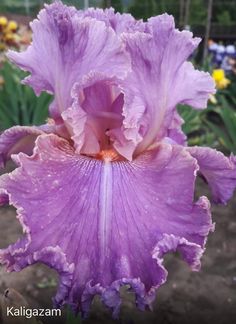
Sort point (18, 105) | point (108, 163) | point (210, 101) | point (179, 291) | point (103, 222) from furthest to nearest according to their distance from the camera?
1. point (210, 101)
2. point (18, 105)
3. point (179, 291)
4. point (108, 163)
5. point (103, 222)

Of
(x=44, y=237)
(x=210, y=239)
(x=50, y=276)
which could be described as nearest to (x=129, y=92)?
(x=44, y=237)

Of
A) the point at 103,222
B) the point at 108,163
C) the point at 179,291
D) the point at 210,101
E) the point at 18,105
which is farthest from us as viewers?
the point at 210,101

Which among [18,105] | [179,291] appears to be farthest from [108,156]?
[18,105]

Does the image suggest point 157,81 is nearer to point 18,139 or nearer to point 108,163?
point 108,163

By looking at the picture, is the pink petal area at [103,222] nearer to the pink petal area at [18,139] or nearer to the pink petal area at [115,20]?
the pink petal area at [18,139]

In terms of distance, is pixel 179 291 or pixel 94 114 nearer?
pixel 94 114
